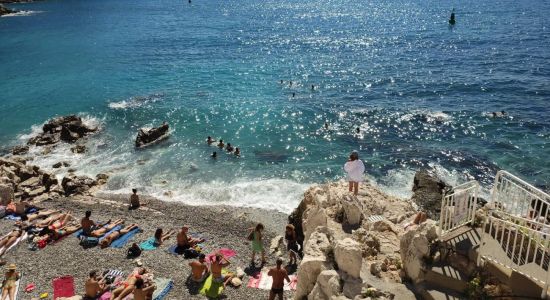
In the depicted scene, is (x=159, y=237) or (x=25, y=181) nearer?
(x=159, y=237)

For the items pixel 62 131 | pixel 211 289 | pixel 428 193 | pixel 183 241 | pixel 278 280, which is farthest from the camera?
pixel 62 131

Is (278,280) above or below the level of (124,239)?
above

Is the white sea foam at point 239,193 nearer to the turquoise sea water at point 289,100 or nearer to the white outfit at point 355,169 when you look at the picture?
the turquoise sea water at point 289,100

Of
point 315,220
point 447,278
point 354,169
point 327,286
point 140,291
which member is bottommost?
point 140,291

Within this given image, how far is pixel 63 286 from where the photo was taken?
17484mm

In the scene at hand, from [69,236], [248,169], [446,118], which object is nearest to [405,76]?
[446,118]

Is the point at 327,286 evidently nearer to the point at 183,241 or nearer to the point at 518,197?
the point at 518,197

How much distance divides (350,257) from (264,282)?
6.69m

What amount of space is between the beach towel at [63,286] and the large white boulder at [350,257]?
1130cm

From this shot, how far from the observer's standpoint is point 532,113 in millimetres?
36875

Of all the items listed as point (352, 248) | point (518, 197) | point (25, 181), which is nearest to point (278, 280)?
point (352, 248)

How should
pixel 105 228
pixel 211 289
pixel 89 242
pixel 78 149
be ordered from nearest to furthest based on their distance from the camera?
pixel 211 289 < pixel 89 242 < pixel 105 228 < pixel 78 149

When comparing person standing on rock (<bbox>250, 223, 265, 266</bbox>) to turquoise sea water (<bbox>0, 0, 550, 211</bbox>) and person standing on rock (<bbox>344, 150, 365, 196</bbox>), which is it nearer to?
person standing on rock (<bbox>344, 150, 365, 196</bbox>)

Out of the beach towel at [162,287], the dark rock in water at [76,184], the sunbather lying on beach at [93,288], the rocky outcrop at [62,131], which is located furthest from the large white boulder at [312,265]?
the rocky outcrop at [62,131]
